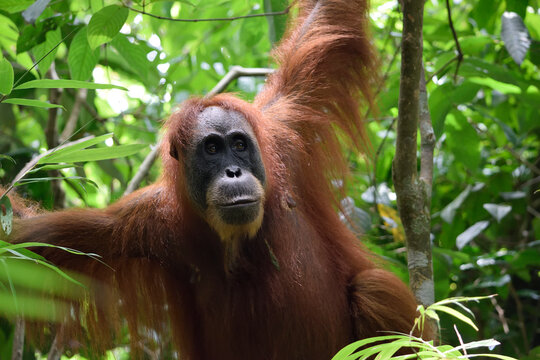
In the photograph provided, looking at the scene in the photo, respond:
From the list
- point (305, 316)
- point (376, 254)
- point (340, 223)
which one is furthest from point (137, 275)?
point (376, 254)

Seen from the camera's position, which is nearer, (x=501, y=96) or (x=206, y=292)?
(x=206, y=292)

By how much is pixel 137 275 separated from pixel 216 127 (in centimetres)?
98

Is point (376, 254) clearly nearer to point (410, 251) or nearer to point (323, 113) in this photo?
point (410, 251)

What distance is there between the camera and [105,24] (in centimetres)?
270

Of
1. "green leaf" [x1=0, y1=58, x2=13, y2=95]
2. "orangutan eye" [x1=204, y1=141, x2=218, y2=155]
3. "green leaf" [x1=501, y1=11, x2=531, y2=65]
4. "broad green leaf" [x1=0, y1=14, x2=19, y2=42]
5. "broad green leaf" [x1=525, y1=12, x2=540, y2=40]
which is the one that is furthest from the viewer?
"broad green leaf" [x1=525, y1=12, x2=540, y2=40]

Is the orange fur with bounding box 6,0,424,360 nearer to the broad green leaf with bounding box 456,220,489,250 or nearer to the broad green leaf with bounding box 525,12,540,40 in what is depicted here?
the broad green leaf with bounding box 456,220,489,250

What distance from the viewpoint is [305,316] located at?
10.3 feet

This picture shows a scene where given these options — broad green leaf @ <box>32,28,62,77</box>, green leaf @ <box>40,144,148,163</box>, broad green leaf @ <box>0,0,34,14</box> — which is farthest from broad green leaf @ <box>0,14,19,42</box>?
green leaf @ <box>40,144,148,163</box>

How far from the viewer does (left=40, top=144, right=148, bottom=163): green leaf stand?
6.68 feet

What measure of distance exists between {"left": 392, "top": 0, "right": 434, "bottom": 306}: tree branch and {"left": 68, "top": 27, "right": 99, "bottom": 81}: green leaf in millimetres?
1542

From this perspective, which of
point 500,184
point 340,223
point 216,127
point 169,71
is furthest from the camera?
point 500,184

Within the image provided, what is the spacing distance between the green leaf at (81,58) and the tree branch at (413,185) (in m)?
1.54

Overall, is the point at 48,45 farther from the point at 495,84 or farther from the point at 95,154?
the point at 495,84

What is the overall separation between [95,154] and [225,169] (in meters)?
0.85
